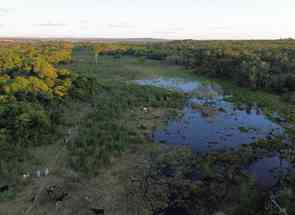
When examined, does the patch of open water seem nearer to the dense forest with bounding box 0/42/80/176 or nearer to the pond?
the pond

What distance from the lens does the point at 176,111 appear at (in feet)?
69.3

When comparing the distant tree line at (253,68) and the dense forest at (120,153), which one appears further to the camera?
the distant tree line at (253,68)

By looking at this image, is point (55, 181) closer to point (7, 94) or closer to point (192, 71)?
point (7, 94)

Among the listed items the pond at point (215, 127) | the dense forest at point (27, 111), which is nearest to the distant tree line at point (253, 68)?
the pond at point (215, 127)

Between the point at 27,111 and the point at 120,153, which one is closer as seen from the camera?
the point at 120,153

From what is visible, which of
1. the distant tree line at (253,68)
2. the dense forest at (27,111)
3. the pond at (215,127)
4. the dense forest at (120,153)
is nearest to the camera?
the dense forest at (120,153)

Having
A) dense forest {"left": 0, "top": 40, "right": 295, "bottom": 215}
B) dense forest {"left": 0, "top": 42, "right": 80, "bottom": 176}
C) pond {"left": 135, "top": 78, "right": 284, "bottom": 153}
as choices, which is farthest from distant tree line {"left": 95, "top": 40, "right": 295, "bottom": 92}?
dense forest {"left": 0, "top": 42, "right": 80, "bottom": 176}

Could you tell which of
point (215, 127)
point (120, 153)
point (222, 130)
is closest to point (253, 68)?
point (215, 127)

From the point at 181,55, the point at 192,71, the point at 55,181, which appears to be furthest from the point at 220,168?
the point at 181,55

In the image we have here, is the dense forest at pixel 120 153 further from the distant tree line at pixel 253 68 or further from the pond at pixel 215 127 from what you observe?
the distant tree line at pixel 253 68

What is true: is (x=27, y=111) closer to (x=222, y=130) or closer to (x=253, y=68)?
(x=222, y=130)

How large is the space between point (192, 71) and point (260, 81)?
47.9ft

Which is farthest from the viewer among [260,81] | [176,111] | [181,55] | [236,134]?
[181,55]

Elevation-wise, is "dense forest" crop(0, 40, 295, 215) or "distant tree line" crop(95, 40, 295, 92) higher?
"distant tree line" crop(95, 40, 295, 92)
